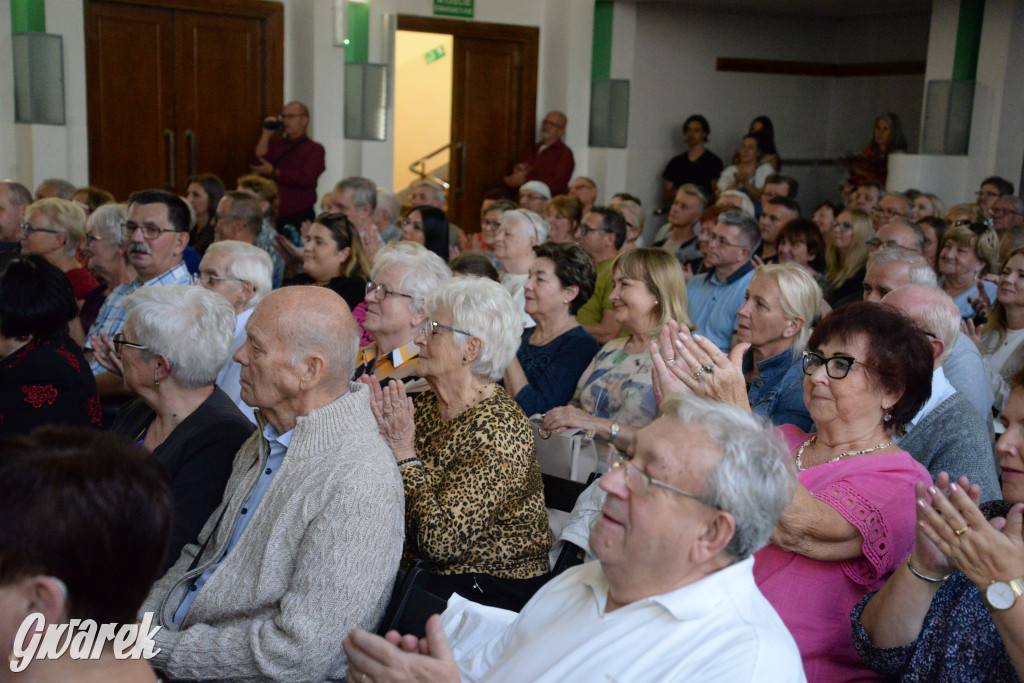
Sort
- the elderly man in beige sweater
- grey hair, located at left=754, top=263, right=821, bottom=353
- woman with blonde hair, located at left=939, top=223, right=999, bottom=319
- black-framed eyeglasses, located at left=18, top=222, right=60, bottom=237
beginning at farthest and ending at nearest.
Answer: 1. woman with blonde hair, located at left=939, top=223, right=999, bottom=319
2. black-framed eyeglasses, located at left=18, top=222, right=60, bottom=237
3. grey hair, located at left=754, top=263, right=821, bottom=353
4. the elderly man in beige sweater

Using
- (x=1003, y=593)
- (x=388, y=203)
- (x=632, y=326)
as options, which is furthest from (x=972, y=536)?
(x=388, y=203)

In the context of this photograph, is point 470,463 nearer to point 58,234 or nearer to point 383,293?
point 383,293

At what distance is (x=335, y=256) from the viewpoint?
4859 millimetres

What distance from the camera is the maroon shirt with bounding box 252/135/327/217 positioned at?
8.59 metres

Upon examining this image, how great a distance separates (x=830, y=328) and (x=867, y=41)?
34.9ft

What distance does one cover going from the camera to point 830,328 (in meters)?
2.35

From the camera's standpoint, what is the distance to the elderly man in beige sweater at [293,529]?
195 centimetres

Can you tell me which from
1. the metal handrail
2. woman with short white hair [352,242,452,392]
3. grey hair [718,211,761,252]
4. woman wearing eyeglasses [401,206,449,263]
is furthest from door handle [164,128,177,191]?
woman with short white hair [352,242,452,392]

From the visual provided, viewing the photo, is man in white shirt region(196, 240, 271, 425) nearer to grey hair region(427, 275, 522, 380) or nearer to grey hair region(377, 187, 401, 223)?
grey hair region(427, 275, 522, 380)

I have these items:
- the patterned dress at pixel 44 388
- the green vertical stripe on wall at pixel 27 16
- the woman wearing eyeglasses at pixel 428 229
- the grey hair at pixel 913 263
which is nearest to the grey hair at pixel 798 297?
the grey hair at pixel 913 263

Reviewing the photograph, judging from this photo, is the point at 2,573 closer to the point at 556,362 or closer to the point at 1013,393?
the point at 1013,393

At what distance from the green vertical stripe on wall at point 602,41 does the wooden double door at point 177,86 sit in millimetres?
3295

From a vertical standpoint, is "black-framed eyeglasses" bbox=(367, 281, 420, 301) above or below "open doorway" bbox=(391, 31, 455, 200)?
below

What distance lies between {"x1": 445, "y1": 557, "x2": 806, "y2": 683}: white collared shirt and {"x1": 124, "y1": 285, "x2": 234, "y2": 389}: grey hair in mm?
1404
